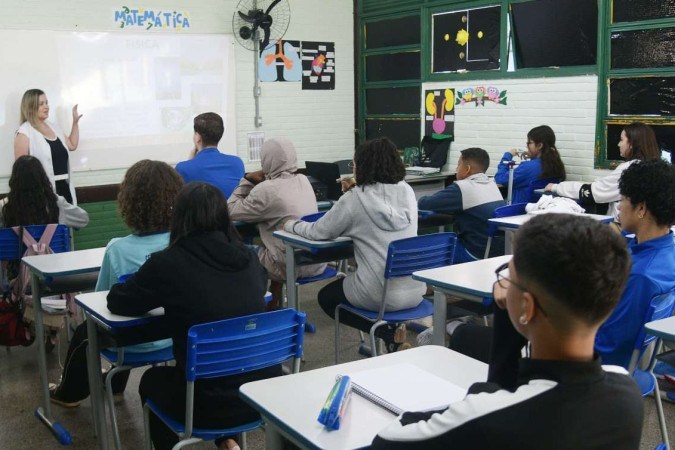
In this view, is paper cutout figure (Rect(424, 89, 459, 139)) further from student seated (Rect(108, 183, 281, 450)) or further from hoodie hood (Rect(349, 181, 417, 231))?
student seated (Rect(108, 183, 281, 450))

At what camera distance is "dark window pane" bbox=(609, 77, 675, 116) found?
5102mm

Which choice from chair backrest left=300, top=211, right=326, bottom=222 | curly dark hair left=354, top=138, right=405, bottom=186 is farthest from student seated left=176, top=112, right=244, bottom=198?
curly dark hair left=354, top=138, right=405, bottom=186

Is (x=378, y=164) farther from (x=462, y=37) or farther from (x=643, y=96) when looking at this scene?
(x=462, y=37)

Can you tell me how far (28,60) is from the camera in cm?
573

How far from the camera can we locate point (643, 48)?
205 inches

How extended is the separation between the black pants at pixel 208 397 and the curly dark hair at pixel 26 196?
1.85 m

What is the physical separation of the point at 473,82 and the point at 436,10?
2.74 ft

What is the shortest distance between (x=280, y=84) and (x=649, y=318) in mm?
5304

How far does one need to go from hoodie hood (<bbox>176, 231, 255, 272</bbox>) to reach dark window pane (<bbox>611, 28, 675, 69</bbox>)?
156 inches

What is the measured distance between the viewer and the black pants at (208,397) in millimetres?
2320

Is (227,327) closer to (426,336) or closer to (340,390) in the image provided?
(340,390)

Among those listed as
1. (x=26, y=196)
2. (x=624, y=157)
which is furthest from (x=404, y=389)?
(x=624, y=157)

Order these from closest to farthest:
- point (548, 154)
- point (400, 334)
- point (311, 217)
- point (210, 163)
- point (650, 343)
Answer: point (650, 343)
point (400, 334)
point (311, 217)
point (210, 163)
point (548, 154)

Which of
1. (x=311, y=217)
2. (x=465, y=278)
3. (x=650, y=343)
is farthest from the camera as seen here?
(x=311, y=217)
